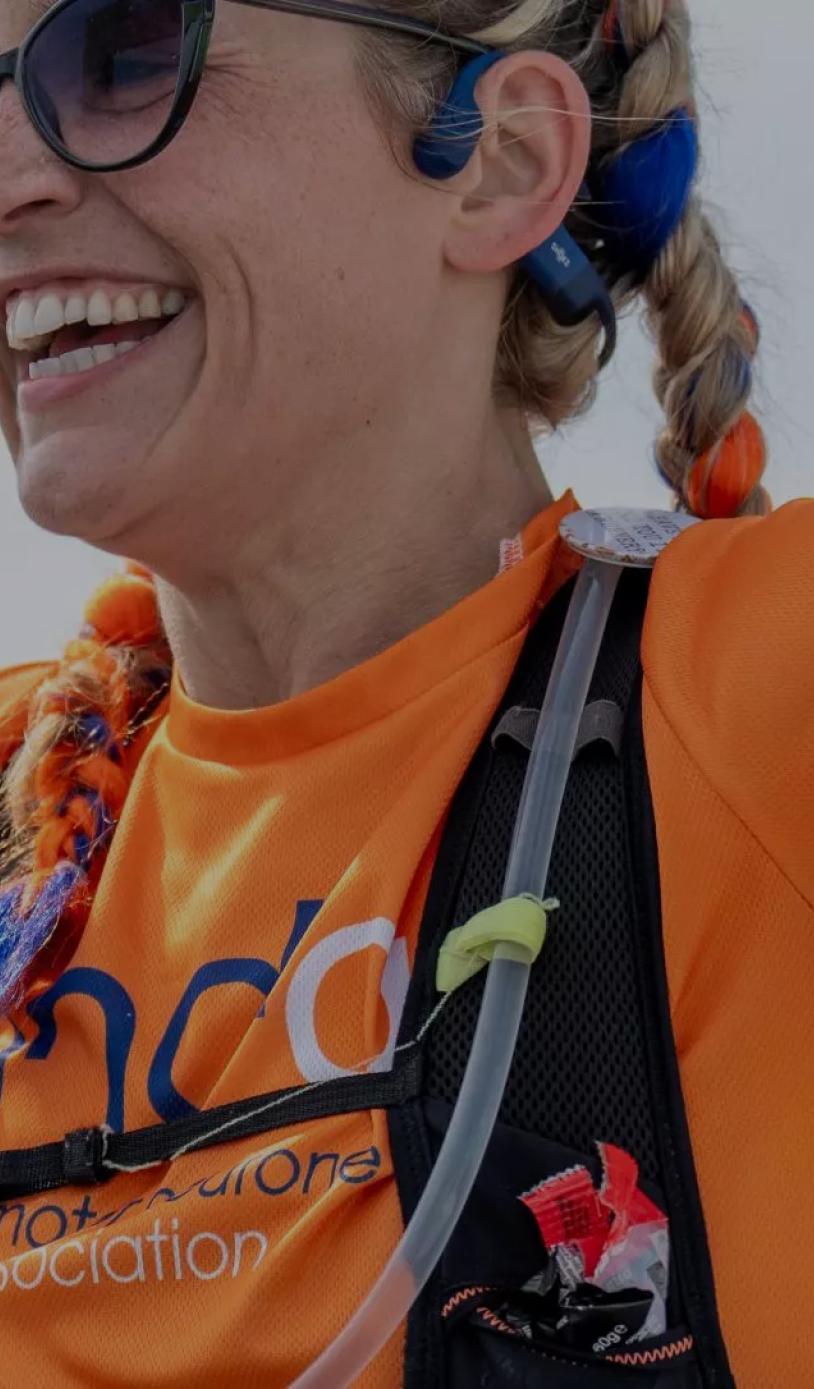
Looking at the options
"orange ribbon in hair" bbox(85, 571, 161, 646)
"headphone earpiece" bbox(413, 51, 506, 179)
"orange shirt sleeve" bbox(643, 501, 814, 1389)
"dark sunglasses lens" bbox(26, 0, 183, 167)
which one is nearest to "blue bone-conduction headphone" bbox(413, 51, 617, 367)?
"headphone earpiece" bbox(413, 51, 506, 179)

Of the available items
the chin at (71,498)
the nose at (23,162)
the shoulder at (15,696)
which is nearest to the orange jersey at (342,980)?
the chin at (71,498)

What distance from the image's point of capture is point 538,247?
6.70 ft

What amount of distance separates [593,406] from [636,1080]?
1.09 m

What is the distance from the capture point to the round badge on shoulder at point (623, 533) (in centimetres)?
181

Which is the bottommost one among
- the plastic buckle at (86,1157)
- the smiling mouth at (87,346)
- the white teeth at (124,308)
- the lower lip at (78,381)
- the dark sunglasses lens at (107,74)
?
the plastic buckle at (86,1157)

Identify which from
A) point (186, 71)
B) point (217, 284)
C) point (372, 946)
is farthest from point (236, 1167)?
point (186, 71)

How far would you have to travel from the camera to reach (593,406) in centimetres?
233

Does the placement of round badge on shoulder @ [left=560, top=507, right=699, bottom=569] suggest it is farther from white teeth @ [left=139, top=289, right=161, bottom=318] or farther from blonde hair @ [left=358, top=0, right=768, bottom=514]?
white teeth @ [left=139, top=289, right=161, bottom=318]

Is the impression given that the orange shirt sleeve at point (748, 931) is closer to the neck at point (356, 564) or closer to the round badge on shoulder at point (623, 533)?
the round badge on shoulder at point (623, 533)

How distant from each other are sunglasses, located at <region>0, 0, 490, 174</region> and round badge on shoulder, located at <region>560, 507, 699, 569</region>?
1.84ft

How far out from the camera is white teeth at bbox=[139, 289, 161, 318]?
1.88 metres

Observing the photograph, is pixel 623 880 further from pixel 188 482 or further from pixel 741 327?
pixel 741 327

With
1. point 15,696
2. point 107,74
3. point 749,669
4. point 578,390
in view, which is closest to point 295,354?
point 107,74

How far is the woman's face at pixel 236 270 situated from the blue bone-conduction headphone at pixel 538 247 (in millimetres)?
40
